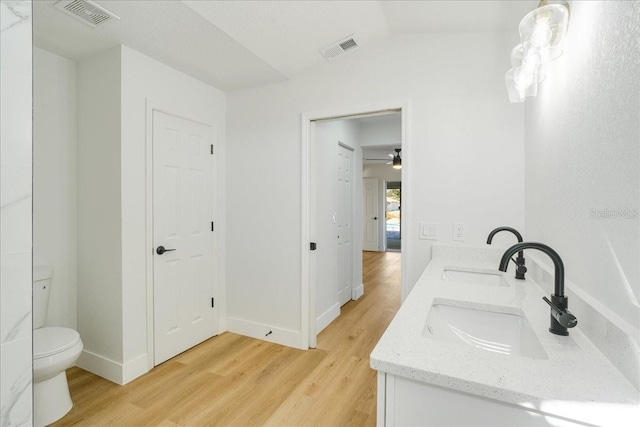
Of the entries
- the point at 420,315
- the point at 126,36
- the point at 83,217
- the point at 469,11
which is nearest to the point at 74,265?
the point at 83,217

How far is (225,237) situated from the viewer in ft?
10.3

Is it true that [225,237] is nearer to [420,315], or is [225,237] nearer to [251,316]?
[251,316]

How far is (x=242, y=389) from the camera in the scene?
2.15 metres

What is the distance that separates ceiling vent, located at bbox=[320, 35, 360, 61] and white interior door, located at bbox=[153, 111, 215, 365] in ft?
4.32

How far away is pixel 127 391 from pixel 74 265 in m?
1.10

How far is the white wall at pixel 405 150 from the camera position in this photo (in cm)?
211

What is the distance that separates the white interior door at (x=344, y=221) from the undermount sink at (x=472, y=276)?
6.24ft

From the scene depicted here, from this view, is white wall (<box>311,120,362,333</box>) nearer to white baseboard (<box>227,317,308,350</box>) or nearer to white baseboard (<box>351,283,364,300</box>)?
white baseboard (<box>227,317,308,350</box>)

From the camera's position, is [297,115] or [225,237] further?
[225,237]

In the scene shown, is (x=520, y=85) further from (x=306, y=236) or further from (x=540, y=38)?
(x=306, y=236)

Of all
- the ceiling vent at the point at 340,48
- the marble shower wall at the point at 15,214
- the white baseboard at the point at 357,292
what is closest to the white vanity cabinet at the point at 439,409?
the marble shower wall at the point at 15,214

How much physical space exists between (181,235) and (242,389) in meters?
1.34

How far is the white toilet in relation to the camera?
5.78ft

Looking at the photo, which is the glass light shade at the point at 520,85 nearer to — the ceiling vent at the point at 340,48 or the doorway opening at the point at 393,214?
the ceiling vent at the point at 340,48
